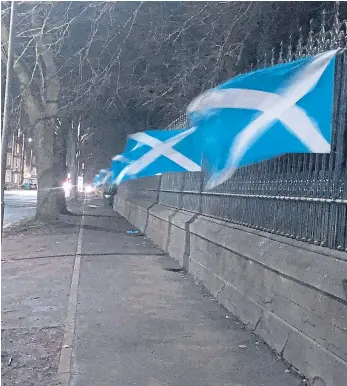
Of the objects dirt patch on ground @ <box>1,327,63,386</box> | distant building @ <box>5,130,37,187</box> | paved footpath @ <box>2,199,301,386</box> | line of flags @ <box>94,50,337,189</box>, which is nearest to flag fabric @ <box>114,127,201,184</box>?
paved footpath @ <box>2,199,301,386</box>

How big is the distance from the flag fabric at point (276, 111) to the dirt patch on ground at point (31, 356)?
2.59m

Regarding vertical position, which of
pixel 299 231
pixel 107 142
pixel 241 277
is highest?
pixel 107 142

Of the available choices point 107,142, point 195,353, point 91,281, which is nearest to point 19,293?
point 91,281

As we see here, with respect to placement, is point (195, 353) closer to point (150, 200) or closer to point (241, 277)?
point (241, 277)

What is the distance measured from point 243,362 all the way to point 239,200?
9.98 ft

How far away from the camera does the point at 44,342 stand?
6.16 metres

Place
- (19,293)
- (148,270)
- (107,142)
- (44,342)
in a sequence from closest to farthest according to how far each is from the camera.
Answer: (44,342) → (19,293) → (148,270) → (107,142)

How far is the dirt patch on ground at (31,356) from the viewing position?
5012 millimetres

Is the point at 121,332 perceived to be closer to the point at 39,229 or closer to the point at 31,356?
the point at 31,356

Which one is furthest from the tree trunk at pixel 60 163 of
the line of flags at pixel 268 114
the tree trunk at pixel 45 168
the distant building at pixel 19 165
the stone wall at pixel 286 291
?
the distant building at pixel 19 165

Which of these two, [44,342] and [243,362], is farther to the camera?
[44,342]

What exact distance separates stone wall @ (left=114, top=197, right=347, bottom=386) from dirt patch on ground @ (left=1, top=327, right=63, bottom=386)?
2286 mm

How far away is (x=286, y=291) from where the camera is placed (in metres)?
5.60

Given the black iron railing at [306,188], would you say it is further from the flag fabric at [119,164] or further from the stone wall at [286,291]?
the flag fabric at [119,164]
